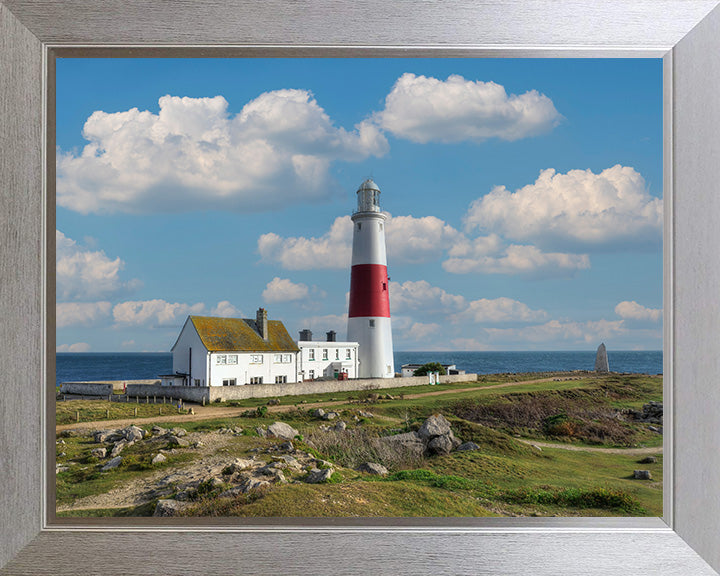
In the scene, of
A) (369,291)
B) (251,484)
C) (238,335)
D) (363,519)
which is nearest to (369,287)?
(369,291)

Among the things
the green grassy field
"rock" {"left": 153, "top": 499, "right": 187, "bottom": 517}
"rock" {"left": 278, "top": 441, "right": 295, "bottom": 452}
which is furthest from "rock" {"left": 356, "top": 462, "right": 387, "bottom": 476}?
"rock" {"left": 153, "top": 499, "right": 187, "bottom": 517}

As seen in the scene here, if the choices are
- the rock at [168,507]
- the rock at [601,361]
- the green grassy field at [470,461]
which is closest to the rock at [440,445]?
the green grassy field at [470,461]

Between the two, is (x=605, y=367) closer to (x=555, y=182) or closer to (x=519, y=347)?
(x=519, y=347)

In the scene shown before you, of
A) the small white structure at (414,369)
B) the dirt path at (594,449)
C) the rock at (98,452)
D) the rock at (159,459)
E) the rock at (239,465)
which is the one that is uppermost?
the rock at (239,465)

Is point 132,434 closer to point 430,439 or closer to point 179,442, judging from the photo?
point 179,442

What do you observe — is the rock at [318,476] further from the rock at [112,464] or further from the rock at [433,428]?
the rock at [433,428]
